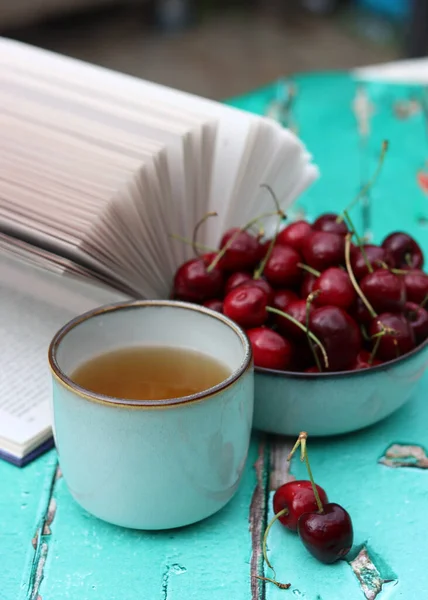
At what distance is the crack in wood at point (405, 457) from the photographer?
0.74 m

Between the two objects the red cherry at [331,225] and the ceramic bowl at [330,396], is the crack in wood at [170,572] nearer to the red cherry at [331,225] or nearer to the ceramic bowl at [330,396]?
the ceramic bowl at [330,396]

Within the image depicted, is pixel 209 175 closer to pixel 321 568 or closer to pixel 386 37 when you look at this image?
pixel 321 568

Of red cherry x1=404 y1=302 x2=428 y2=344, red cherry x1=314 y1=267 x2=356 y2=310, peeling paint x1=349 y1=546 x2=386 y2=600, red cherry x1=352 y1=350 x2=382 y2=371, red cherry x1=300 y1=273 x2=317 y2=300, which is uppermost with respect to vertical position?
red cherry x1=314 y1=267 x2=356 y2=310

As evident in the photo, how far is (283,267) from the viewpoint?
784mm

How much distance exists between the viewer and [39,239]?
77cm

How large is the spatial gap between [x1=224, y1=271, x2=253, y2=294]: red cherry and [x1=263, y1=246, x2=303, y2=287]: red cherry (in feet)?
0.07

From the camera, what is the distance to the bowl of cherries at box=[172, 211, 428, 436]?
0.71 meters

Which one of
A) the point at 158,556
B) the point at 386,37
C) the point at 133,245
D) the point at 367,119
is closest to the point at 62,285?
the point at 133,245

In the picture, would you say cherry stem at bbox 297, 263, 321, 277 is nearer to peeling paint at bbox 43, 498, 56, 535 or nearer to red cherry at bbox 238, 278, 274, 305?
red cherry at bbox 238, 278, 274, 305

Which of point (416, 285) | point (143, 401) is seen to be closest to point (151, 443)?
point (143, 401)

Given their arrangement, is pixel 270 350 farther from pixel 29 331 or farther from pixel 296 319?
pixel 29 331

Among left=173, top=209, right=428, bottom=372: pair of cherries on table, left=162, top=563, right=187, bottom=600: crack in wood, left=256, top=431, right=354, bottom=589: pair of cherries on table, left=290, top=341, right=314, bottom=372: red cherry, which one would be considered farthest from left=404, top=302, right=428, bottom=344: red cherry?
left=162, top=563, right=187, bottom=600: crack in wood

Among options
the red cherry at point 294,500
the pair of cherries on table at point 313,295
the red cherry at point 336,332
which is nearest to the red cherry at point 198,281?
the pair of cherries on table at point 313,295

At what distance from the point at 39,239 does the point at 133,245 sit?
101 millimetres
